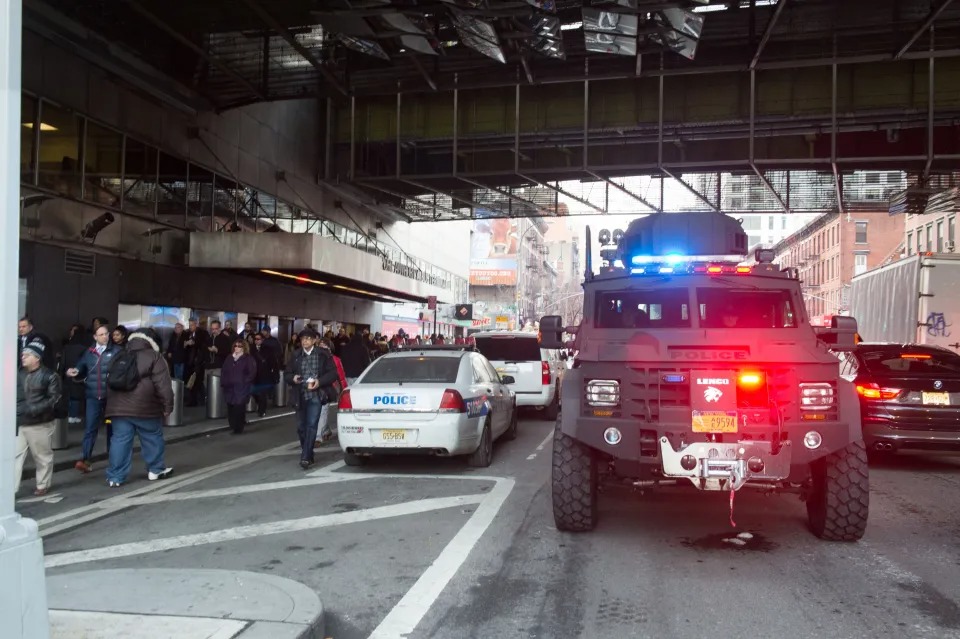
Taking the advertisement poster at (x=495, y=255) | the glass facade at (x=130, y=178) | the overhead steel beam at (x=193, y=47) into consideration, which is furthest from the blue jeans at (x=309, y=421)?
the advertisement poster at (x=495, y=255)

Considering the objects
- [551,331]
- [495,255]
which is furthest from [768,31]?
[495,255]

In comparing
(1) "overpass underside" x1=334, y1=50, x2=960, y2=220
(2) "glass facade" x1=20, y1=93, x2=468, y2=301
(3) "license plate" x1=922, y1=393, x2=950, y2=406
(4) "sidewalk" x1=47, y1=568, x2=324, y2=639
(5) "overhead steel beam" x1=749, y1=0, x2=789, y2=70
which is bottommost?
(4) "sidewalk" x1=47, y1=568, x2=324, y2=639

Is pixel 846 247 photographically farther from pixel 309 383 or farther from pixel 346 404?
pixel 346 404

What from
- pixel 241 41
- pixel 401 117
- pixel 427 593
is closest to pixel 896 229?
pixel 401 117

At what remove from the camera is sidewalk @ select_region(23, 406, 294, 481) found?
10.0m

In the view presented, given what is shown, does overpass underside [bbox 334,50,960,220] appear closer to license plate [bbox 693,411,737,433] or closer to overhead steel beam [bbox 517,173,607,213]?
overhead steel beam [bbox 517,173,607,213]

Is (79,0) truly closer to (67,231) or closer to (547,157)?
(67,231)

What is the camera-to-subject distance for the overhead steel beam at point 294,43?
14.3 metres

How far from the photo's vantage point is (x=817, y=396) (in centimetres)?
584

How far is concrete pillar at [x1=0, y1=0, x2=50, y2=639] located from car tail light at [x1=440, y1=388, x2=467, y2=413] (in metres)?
6.02

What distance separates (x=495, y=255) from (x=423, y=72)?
71.3m

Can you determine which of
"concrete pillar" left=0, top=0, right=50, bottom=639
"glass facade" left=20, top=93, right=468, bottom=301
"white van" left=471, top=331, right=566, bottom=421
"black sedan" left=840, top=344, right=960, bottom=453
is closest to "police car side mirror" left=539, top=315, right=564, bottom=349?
"black sedan" left=840, top=344, right=960, bottom=453

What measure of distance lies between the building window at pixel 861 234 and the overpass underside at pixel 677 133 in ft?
148

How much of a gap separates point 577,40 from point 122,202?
10.6 meters
